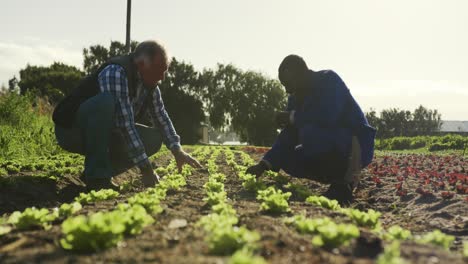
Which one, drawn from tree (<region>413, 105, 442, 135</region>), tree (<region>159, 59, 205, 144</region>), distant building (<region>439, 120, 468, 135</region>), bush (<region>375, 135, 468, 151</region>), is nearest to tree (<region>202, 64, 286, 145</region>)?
tree (<region>159, 59, 205, 144</region>)

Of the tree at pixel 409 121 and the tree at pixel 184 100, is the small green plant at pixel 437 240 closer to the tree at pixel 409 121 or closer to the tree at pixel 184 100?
the tree at pixel 184 100

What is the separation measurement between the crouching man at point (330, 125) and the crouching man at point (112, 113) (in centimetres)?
129

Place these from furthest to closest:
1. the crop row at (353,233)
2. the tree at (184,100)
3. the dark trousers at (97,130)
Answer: the tree at (184,100), the dark trousers at (97,130), the crop row at (353,233)

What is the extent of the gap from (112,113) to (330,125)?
7.47 feet

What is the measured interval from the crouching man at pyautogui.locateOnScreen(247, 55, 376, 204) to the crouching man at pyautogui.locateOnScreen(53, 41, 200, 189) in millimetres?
1293

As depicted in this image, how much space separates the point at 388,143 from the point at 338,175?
72.5 ft

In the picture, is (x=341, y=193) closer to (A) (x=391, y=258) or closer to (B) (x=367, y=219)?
(B) (x=367, y=219)

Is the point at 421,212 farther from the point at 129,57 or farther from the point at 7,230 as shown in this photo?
the point at 7,230

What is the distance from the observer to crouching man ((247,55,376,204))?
4629 millimetres

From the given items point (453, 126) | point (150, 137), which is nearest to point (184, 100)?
point (150, 137)

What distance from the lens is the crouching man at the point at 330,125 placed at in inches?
182

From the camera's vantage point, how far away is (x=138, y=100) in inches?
198

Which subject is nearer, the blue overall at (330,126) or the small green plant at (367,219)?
the small green plant at (367,219)

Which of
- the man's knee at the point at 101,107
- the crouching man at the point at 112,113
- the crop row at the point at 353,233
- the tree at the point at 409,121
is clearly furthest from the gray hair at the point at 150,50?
the tree at the point at 409,121
